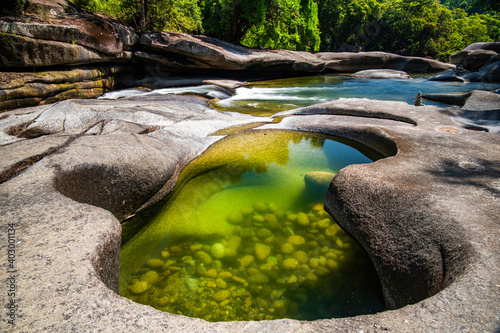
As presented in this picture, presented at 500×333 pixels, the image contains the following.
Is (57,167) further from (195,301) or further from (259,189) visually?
(259,189)

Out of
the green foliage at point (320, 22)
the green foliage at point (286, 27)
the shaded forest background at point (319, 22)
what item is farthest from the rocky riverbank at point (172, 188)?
the green foliage at point (286, 27)

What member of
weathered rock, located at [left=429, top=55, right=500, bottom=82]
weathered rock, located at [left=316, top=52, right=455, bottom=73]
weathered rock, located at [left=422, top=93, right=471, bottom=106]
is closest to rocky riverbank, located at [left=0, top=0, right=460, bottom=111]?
weathered rock, located at [left=316, top=52, right=455, bottom=73]

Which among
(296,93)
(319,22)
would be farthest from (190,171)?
(319,22)

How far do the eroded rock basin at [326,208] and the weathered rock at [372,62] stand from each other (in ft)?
65.2

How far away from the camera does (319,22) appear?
45.4 meters

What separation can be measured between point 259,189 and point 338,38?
48.5 metres

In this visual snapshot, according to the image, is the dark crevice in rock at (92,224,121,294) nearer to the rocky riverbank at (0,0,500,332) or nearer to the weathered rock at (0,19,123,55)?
the rocky riverbank at (0,0,500,332)

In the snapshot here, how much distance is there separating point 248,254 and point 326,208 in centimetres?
143

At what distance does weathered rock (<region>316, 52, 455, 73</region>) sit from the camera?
23.6 meters

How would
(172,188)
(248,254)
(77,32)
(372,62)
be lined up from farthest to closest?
(372,62), (77,32), (172,188), (248,254)

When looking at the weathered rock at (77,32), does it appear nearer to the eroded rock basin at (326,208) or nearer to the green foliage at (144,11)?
the green foliage at (144,11)

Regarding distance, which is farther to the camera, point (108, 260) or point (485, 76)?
point (485, 76)

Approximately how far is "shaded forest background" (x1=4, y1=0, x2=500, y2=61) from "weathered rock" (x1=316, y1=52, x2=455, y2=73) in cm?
443

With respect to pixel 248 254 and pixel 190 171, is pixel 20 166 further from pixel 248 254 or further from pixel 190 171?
pixel 248 254
